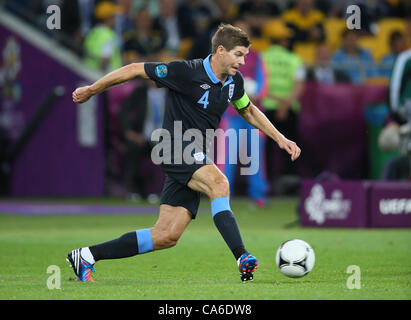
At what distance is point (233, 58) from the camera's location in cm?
781

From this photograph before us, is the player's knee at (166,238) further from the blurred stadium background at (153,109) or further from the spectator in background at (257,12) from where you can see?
the spectator in background at (257,12)

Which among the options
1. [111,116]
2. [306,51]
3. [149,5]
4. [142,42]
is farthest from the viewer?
[149,5]

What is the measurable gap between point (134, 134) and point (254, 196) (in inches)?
114

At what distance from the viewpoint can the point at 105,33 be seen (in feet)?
59.9

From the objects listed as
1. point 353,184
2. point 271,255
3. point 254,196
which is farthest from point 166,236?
point 254,196

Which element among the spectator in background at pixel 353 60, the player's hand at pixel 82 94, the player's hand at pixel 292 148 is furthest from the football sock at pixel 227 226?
the spectator in background at pixel 353 60

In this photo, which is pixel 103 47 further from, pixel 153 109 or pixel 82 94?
pixel 82 94

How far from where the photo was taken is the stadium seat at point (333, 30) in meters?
20.7

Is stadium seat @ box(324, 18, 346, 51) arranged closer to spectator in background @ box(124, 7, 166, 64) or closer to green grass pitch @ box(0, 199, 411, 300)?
spectator in background @ box(124, 7, 166, 64)

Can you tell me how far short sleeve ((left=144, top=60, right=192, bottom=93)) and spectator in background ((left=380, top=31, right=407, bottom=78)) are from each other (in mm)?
9294

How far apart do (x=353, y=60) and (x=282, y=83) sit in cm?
264

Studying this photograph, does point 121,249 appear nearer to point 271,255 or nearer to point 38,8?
point 271,255

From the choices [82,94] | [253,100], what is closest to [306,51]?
[253,100]

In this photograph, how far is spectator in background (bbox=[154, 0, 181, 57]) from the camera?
64.3 feet
